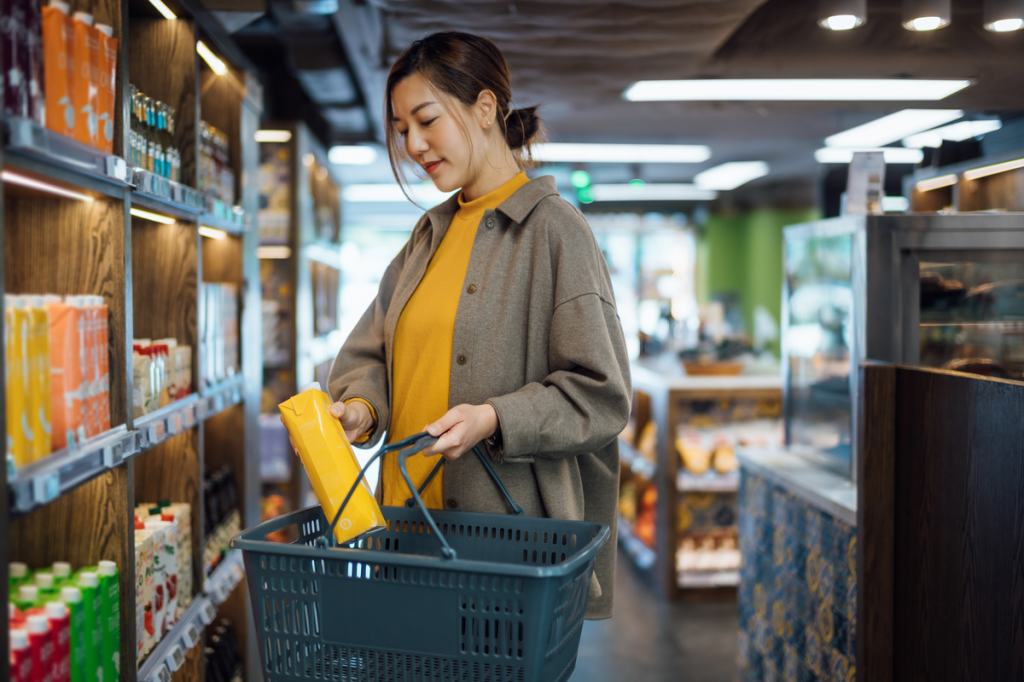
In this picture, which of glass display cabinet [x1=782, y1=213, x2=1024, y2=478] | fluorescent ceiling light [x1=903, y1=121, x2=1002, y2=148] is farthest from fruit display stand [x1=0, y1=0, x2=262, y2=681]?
fluorescent ceiling light [x1=903, y1=121, x2=1002, y2=148]

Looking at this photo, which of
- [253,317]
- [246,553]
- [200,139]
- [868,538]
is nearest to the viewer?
[246,553]

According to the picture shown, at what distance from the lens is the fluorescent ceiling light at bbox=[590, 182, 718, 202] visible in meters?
10.8

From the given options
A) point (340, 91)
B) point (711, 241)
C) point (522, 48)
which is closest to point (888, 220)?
point (522, 48)

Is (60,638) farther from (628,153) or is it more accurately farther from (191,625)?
(628,153)

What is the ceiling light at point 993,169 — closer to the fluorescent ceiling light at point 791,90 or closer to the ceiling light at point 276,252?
the fluorescent ceiling light at point 791,90

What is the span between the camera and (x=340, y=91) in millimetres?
5105

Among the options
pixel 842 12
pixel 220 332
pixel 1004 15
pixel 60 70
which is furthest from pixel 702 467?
pixel 60 70

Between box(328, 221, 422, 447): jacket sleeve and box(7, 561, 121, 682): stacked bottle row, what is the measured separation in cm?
64

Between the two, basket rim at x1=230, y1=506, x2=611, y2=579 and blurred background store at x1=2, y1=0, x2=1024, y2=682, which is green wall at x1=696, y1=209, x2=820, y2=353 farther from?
basket rim at x1=230, y1=506, x2=611, y2=579

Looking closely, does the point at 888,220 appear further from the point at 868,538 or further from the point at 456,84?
the point at 456,84

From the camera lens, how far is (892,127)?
6.00 meters

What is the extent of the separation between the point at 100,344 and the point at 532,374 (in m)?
0.96

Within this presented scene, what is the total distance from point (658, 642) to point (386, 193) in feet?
27.8

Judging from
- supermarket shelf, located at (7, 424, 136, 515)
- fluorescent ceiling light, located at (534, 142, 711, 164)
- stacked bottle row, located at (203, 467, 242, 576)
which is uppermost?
fluorescent ceiling light, located at (534, 142, 711, 164)
